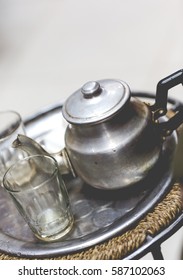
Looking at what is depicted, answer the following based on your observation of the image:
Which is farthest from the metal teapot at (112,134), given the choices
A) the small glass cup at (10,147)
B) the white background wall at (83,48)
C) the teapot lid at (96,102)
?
the white background wall at (83,48)

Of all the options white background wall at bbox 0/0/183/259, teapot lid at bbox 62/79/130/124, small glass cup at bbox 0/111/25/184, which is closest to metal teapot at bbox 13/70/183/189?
teapot lid at bbox 62/79/130/124

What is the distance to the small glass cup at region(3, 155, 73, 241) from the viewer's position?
26.4 inches

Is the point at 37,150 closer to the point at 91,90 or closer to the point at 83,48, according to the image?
the point at 91,90

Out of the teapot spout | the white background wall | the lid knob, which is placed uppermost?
the lid knob

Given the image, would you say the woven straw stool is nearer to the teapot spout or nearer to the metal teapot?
the metal teapot

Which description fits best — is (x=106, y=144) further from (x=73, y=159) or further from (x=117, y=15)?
(x=117, y=15)

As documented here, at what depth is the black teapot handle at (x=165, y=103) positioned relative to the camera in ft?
2.13

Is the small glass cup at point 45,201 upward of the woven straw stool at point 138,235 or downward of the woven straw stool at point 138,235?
upward

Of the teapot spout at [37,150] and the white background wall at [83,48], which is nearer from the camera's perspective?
the teapot spout at [37,150]

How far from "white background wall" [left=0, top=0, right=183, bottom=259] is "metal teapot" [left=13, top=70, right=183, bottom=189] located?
3.36ft

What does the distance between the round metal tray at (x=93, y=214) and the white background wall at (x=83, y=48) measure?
101cm

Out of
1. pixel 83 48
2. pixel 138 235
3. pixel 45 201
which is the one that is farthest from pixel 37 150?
pixel 83 48

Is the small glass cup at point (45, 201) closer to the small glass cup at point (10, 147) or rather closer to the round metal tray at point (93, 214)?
the round metal tray at point (93, 214)
